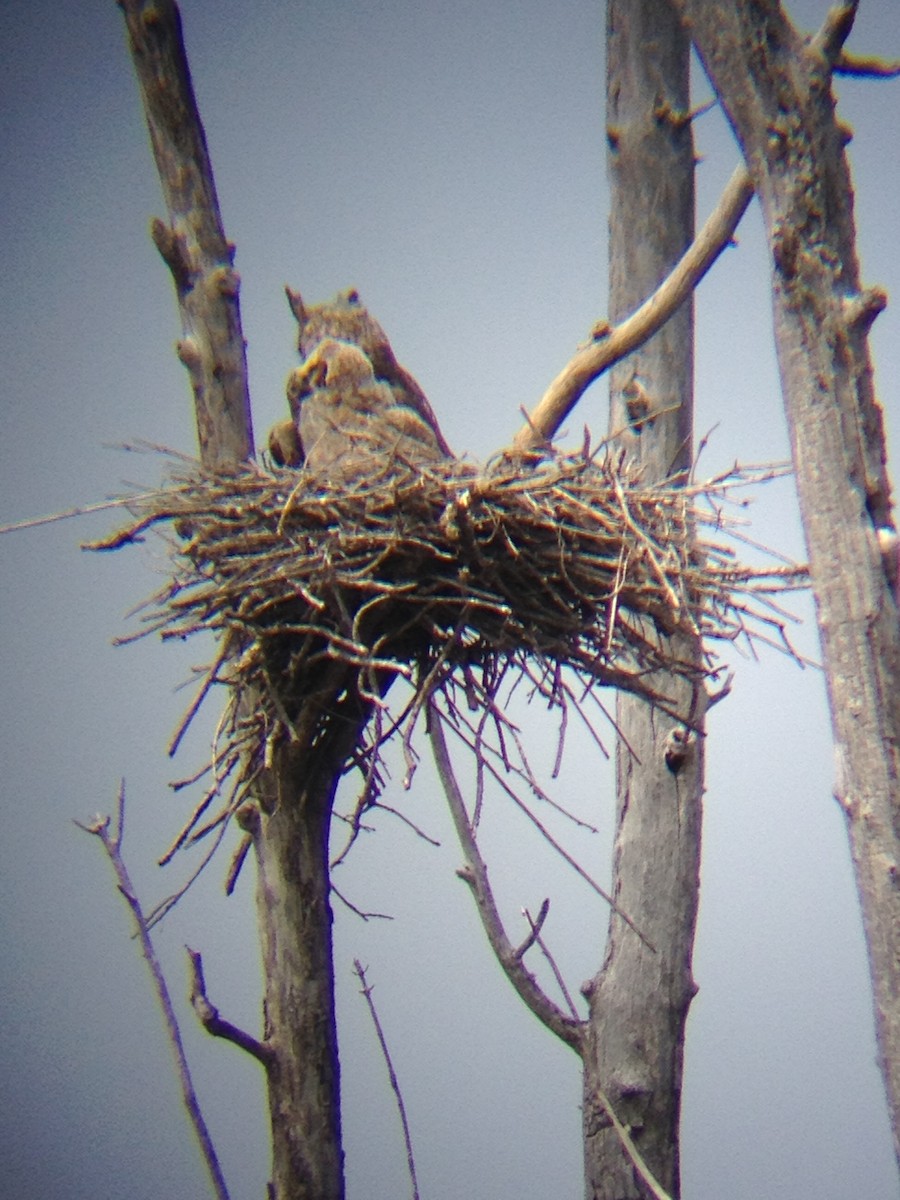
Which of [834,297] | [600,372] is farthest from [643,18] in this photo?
[834,297]

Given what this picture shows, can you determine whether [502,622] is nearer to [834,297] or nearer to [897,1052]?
[834,297]

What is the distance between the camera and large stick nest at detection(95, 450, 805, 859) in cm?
170

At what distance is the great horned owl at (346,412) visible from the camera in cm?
204

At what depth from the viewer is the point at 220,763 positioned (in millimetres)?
1893

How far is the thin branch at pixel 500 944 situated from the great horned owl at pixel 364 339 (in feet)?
1.84

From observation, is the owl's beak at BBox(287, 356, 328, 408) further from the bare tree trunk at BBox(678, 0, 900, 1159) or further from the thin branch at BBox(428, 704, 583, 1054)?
the bare tree trunk at BBox(678, 0, 900, 1159)

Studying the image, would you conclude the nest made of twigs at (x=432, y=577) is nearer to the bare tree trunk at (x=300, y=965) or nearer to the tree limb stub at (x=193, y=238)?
the bare tree trunk at (x=300, y=965)

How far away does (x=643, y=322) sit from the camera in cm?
219

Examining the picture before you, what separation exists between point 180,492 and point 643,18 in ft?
5.63

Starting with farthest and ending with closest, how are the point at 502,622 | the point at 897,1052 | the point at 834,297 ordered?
the point at 502,622, the point at 834,297, the point at 897,1052

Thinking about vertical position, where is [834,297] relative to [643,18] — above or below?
below

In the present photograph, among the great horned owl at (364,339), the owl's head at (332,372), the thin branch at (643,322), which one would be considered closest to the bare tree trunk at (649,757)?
the thin branch at (643,322)

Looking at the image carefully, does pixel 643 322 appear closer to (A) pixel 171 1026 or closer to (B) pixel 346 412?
(B) pixel 346 412

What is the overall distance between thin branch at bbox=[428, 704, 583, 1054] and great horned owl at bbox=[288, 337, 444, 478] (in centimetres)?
55
